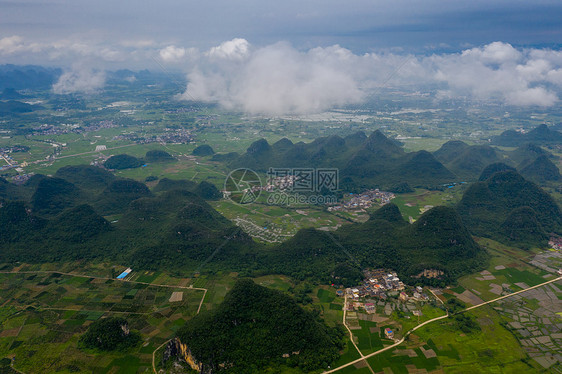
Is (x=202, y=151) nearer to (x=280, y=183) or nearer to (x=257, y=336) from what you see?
(x=280, y=183)

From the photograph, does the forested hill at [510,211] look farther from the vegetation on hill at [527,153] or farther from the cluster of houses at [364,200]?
the vegetation on hill at [527,153]

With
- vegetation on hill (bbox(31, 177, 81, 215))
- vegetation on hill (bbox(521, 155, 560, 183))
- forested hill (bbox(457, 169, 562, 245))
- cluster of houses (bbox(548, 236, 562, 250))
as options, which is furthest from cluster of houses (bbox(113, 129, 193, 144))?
cluster of houses (bbox(548, 236, 562, 250))

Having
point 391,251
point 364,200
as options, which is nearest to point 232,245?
point 391,251

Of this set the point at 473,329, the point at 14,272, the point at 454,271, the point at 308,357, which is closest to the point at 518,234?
the point at 454,271

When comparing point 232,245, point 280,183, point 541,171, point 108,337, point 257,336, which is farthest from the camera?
point 280,183

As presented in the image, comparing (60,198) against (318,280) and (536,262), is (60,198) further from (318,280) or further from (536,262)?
(536,262)

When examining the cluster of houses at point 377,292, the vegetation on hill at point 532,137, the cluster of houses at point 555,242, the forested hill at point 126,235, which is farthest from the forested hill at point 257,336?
the vegetation on hill at point 532,137

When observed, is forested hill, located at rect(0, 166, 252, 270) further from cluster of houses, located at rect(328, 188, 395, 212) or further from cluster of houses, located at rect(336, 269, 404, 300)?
cluster of houses, located at rect(328, 188, 395, 212)
